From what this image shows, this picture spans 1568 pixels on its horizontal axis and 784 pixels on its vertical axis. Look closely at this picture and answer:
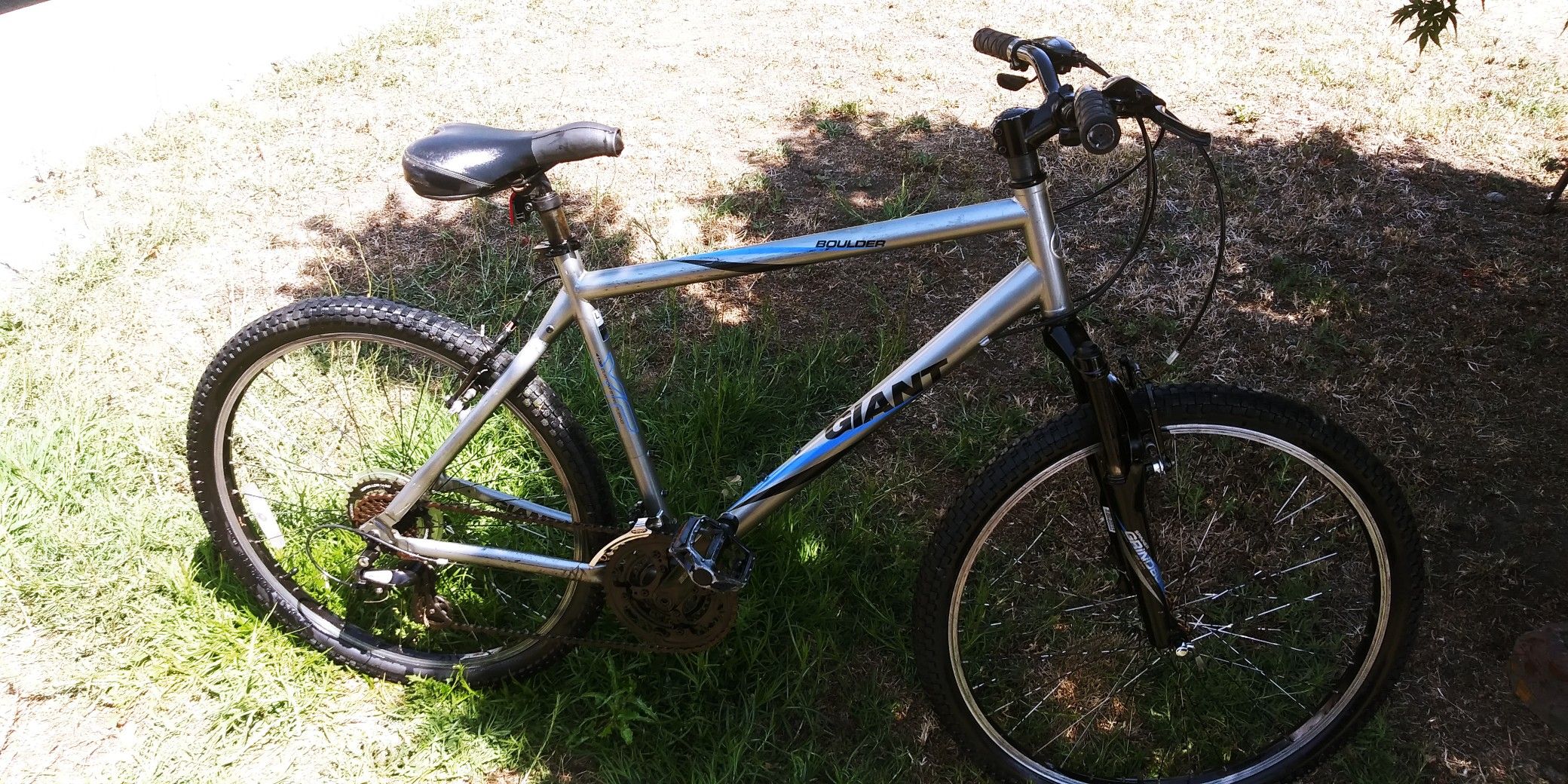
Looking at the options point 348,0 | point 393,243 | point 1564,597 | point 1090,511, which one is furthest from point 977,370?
point 348,0

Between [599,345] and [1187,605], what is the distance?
162cm

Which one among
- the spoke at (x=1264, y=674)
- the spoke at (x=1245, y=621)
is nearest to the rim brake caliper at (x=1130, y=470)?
the spoke at (x=1245, y=621)

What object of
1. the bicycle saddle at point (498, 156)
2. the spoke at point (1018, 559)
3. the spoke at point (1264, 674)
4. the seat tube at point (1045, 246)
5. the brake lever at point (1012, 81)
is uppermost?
the bicycle saddle at point (498, 156)

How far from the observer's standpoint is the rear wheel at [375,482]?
6.99 ft

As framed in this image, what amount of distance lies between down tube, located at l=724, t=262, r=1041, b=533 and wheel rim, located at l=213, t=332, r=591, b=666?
1.56ft

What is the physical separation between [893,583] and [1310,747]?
1.04m

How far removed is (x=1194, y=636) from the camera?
6.93ft

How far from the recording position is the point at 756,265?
1864 mm

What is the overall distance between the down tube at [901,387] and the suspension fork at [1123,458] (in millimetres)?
104

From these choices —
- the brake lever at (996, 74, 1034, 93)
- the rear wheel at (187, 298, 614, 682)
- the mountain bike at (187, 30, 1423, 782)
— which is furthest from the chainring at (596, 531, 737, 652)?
the brake lever at (996, 74, 1034, 93)

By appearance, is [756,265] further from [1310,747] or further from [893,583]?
[1310,747]

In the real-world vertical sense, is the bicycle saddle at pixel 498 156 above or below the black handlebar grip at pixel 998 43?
above

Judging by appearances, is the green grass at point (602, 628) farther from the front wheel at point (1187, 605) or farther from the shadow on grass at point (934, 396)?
the front wheel at point (1187, 605)

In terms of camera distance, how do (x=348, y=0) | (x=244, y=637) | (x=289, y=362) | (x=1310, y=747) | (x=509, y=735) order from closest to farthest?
(x=1310, y=747) < (x=509, y=735) < (x=244, y=637) < (x=289, y=362) < (x=348, y=0)
